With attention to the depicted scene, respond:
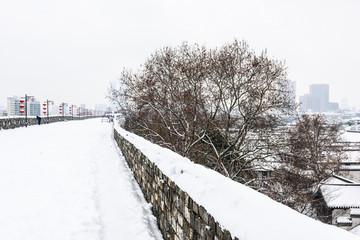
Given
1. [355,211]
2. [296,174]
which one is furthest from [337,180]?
[296,174]

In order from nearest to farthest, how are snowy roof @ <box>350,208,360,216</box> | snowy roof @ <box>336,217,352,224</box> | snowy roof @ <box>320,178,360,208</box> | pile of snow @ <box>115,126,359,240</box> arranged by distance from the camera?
pile of snow @ <box>115,126,359,240</box> → snowy roof @ <box>336,217,352,224</box> → snowy roof @ <box>350,208,360,216</box> → snowy roof @ <box>320,178,360,208</box>

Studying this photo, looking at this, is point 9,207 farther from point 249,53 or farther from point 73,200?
point 249,53

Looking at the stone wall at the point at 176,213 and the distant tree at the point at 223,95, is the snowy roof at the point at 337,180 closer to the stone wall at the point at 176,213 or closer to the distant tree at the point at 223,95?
the distant tree at the point at 223,95

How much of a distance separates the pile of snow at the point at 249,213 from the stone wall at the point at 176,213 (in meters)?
0.11

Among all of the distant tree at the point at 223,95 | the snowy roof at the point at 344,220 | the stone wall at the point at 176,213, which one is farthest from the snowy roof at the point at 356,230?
the stone wall at the point at 176,213

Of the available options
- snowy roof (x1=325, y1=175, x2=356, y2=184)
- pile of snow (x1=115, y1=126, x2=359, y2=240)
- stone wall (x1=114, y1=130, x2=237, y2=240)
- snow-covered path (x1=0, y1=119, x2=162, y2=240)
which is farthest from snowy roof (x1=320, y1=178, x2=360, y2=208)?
pile of snow (x1=115, y1=126, x2=359, y2=240)

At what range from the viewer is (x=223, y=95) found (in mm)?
17625

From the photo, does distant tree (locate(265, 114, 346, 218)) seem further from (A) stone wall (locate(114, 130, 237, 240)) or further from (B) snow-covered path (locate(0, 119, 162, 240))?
(A) stone wall (locate(114, 130, 237, 240))

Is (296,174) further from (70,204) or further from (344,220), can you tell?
(70,204)

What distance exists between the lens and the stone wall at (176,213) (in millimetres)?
2400

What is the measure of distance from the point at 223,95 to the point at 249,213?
16.1 meters

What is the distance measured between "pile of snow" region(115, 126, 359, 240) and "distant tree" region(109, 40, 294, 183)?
12.4 m

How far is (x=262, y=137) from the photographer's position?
15977mm

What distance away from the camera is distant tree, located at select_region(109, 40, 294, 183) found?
16.1m
